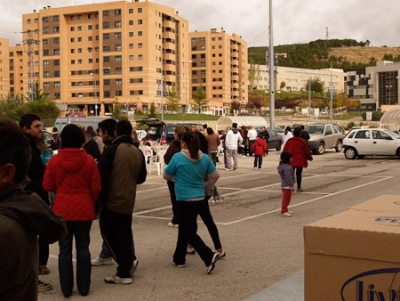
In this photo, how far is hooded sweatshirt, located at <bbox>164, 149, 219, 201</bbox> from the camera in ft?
25.6

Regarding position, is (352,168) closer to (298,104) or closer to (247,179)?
(247,179)

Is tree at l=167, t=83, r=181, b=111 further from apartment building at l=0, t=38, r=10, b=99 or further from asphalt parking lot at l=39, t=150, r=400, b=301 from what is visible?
asphalt parking lot at l=39, t=150, r=400, b=301

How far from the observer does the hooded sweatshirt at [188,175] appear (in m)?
7.81

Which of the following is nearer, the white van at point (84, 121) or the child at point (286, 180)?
the child at point (286, 180)

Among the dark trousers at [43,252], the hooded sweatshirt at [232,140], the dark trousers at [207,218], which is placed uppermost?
the hooded sweatshirt at [232,140]

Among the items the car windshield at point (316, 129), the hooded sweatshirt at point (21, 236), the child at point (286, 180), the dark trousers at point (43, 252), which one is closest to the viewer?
the hooded sweatshirt at point (21, 236)

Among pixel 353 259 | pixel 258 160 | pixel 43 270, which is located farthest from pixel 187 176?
pixel 258 160

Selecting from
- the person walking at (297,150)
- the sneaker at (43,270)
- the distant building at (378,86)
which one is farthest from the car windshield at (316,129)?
the distant building at (378,86)

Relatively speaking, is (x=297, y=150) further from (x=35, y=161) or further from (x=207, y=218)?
(x=35, y=161)

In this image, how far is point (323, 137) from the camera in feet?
121

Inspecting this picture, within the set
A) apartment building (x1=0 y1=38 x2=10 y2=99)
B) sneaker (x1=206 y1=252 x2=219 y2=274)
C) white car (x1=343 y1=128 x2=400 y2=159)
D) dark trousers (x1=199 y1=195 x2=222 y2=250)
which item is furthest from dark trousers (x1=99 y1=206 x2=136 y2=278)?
apartment building (x1=0 y1=38 x2=10 y2=99)

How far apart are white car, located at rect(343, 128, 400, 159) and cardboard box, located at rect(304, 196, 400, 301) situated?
96.2 feet

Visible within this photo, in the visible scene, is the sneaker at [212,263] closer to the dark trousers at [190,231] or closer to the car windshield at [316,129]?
the dark trousers at [190,231]

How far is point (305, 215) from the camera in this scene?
41.3ft
